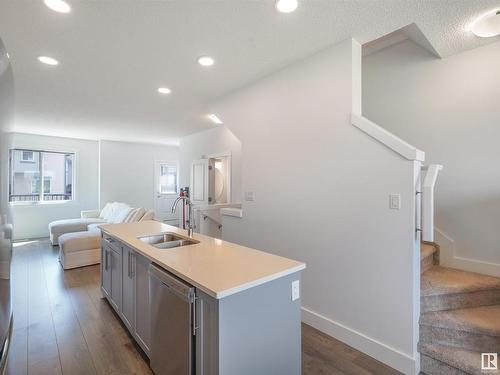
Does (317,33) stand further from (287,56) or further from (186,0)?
(186,0)

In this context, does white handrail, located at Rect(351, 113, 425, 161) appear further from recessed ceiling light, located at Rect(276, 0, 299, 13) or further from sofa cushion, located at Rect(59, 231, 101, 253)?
sofa cushion, located at Rect(59, 231, 101, 253)

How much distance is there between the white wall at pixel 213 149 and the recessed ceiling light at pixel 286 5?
8.73ft

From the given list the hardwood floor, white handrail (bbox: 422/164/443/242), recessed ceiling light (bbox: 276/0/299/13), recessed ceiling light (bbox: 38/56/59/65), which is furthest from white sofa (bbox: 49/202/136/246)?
white handrail (bbox: 422/164/443/242)

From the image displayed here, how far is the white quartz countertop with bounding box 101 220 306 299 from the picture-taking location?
123 centimetres

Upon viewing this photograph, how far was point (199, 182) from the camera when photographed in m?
5.78

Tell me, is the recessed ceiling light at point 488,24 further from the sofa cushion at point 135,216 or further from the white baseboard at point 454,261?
the sofa cushion at point 135,216

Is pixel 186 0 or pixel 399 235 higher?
pixel 186 0

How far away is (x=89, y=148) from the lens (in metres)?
Answer: 6.96

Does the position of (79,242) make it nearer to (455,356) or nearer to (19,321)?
(19,321)

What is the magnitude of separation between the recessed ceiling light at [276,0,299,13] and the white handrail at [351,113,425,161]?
936 mm

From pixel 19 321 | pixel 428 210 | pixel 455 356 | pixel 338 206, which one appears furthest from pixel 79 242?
pixel 455 356

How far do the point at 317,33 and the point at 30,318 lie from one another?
3.88 m

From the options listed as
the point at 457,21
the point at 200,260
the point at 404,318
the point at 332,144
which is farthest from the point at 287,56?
the point at 404,318

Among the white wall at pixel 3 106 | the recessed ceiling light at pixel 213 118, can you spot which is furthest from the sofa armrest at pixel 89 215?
the white wall at pixel 3 106
